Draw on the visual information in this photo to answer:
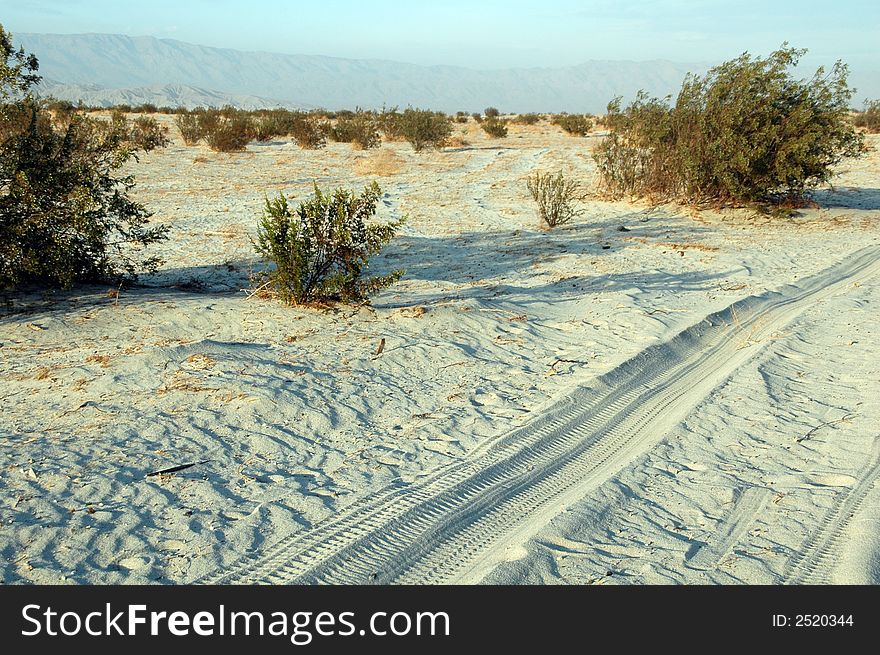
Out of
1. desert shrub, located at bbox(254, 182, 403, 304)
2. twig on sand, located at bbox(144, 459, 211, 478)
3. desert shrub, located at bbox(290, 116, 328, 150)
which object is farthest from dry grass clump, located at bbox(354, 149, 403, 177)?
twig on sand, located at bbox(144, 459, 211, 478)

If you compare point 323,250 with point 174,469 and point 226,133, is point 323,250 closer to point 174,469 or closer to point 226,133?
point 174,469

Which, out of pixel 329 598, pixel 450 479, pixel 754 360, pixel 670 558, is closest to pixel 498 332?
pixel 754 360

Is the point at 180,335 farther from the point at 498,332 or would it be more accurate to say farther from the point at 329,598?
the point at 329,598

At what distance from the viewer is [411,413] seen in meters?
5.10

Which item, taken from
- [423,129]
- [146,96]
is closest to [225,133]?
[423,129]

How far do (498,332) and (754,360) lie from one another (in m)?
2.19

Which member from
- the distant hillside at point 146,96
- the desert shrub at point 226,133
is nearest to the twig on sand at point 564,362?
the desert shrub at point 226,133

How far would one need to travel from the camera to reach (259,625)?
2.98m

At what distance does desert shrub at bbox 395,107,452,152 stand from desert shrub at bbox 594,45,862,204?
39.1ft

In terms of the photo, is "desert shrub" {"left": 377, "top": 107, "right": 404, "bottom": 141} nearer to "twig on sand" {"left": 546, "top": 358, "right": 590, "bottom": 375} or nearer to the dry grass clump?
the dry grass clump

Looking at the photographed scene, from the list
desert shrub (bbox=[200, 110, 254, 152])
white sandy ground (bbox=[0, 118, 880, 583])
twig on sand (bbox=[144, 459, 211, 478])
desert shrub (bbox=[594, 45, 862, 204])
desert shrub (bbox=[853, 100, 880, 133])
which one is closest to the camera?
white sandy ground (bbox=[0, 118, 880, 583])

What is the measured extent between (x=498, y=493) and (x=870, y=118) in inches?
1340

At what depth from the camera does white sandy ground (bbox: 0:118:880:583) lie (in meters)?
3.54

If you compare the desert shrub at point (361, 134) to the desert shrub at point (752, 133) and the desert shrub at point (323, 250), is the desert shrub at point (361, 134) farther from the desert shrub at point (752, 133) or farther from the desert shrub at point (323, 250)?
the desert shrub at point (323, 250)
